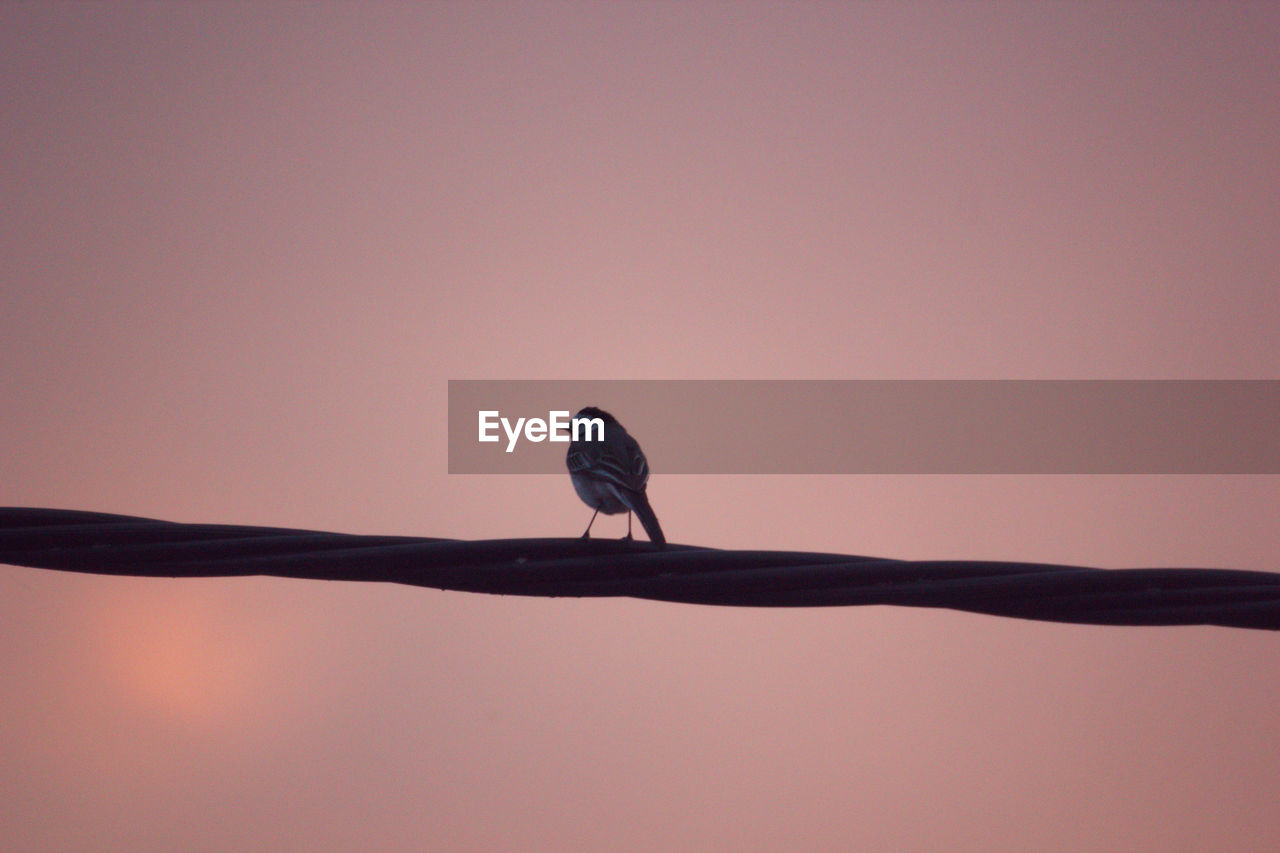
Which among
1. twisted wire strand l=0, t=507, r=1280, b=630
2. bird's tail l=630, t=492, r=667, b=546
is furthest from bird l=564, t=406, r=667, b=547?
twisted wire strand l=0, t=507, r=1280, b=630

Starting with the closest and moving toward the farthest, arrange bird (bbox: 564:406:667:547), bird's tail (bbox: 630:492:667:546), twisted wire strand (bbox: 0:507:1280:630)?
1. twisted wire strand (bbox: 0:507:1280:630)
2. bird's tail (bbox: 630:492:667:546)
3. bird (bbox: 564:406:667:547)

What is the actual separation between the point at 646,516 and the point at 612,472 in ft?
1.46

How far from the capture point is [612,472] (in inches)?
143

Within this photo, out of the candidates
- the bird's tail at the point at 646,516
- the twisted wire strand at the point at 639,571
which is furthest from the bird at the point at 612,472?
the twisted wire strand at the point at 639,571

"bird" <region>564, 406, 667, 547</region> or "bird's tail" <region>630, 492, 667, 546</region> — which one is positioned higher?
"bird" <region>564, 406, 667, 547</region>

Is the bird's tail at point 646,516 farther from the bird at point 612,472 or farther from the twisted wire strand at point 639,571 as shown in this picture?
the twisted wire strand at point 639,571

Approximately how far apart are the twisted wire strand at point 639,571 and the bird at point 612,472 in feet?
2.99

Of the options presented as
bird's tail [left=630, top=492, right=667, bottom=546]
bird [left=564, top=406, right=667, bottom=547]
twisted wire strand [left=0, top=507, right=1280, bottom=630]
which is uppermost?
bird [left=564, top=406, right=667, bottom=547]

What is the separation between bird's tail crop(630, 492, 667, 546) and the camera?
3.01 metres

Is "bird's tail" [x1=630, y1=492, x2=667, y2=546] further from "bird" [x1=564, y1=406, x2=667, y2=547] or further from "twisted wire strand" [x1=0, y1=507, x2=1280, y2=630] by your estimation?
"twisted wire strand" [x1=0, y1=507, x2=1280, y2=630]

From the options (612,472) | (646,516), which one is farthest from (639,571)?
(612,472)

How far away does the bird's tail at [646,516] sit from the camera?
9.87 feet

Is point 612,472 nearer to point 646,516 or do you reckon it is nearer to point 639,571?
point 646,516

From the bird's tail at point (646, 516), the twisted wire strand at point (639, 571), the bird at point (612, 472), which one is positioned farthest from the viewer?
the bird at point (612, 472)
